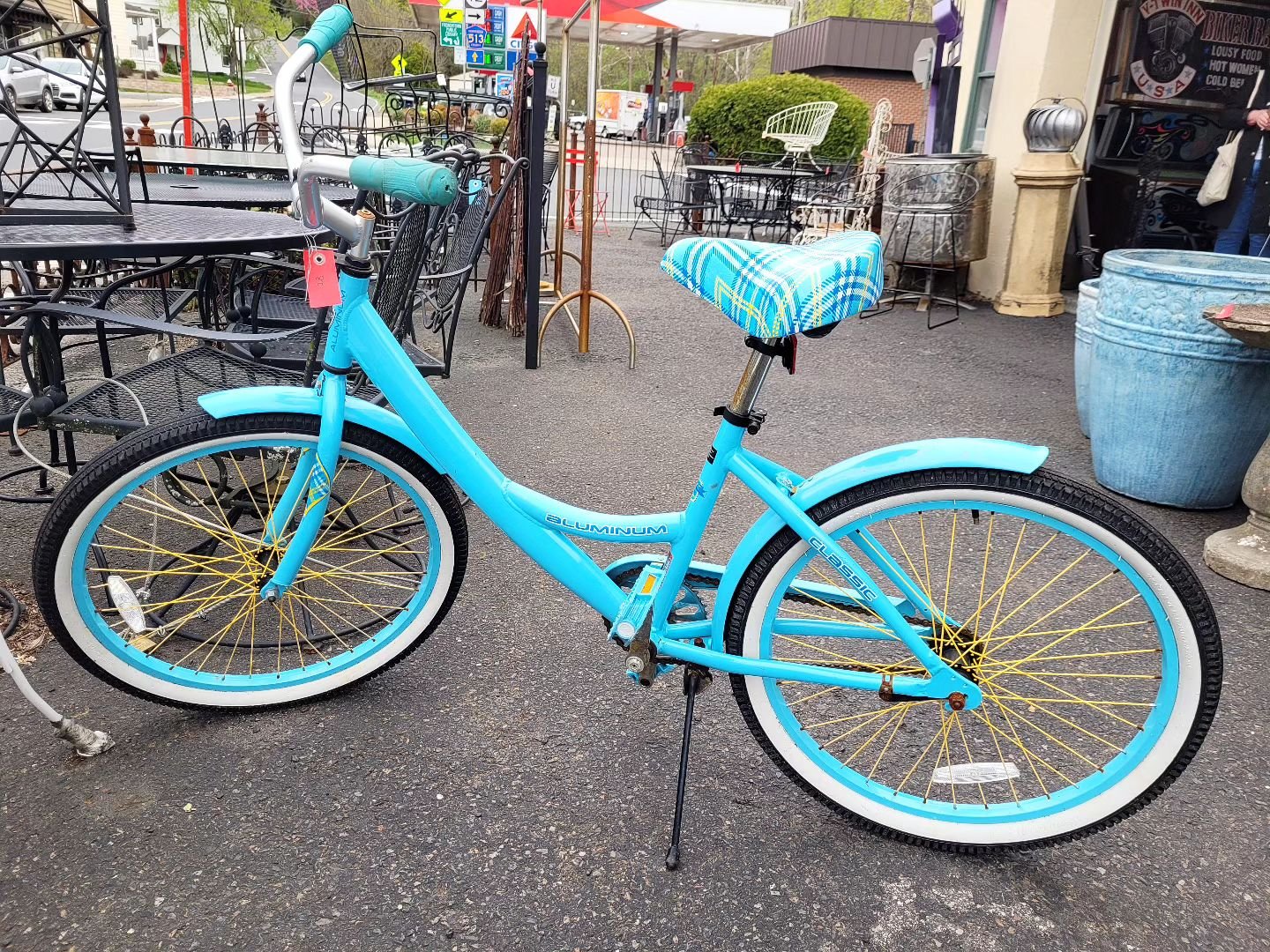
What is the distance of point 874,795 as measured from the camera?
6.81 feet

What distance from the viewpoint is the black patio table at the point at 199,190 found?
12.6 ft

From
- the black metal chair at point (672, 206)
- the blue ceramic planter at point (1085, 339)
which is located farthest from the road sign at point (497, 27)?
the blue ceramic planter at point (1085, 339)

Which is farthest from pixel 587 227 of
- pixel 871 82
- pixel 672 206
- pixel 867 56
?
pixel 871 82

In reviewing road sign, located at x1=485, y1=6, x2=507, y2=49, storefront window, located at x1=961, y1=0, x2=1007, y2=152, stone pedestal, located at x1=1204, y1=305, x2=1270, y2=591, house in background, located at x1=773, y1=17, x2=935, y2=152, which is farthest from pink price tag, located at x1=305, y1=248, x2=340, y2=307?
house in background, located at x1=773, y1=17, x2=935, y2=152

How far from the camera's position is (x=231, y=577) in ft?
7.59

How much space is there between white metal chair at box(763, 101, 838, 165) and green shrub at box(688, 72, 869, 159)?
1.18 ft

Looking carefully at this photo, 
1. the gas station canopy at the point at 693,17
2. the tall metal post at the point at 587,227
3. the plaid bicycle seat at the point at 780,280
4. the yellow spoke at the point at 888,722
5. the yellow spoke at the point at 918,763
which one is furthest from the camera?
the gas station canopy at the point at 693,17

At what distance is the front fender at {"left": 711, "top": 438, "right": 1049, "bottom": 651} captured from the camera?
5.82 feet

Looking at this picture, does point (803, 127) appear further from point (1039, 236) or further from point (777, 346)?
point (777, 346)

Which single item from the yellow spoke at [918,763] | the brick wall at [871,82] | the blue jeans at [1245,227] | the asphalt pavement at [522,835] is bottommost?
the asphalt pavement at [522,835]

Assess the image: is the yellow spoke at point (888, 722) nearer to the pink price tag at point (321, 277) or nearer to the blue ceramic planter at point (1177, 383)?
the pink price tag at point (321, 277)

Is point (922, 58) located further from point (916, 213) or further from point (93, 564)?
point (93, 564)

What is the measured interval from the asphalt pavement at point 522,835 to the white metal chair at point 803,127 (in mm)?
11500

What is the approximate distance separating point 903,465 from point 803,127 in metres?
15.7
